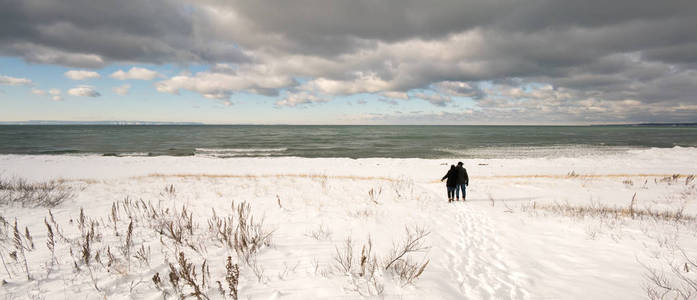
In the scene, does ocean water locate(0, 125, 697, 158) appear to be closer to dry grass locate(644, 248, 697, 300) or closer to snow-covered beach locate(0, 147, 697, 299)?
snow-covered beach locate(0, 147, 697, 299)

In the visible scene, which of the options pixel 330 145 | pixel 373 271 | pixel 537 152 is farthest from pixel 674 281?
pixel 330 145

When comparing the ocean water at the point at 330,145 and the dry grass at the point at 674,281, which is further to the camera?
the ocean water at the point at 330,145

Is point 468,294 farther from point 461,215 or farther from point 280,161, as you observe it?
point 280,161

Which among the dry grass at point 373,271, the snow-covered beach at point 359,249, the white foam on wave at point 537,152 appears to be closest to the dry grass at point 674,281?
the snow-covered beach at point 359,249

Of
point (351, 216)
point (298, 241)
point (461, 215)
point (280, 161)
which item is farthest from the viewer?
point (280, 161)

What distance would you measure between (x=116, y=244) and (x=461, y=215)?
8.60 m

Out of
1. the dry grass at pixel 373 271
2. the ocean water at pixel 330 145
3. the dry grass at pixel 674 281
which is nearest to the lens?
the dry grass at pixel 373 271

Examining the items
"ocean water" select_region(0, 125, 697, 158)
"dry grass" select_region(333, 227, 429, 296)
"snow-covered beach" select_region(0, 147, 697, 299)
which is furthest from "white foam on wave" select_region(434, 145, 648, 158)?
"dry grass" select_region(333, 227, 429, 296)

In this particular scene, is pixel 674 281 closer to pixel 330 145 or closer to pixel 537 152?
pixel 537 152

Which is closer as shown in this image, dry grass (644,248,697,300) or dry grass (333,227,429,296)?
dry grass (333,227,429,296)

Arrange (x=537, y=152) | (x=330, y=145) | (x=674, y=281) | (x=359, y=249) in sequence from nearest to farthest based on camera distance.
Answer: (x=674, y=281) < (x=359, y=249) < (x=537, y=152) < (x=330, y=145)

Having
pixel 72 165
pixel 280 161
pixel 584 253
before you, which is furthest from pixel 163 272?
pixel 72 165

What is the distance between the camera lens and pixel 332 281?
3.46m

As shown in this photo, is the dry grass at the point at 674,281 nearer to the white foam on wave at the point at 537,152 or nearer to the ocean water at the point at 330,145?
the ocean water at the point at 330,145
